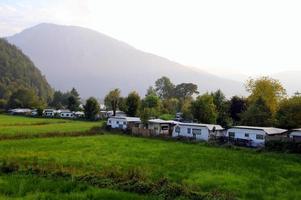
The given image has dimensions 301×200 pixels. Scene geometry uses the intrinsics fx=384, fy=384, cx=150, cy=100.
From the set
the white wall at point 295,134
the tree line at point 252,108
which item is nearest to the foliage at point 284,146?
the white wall at point 295,134

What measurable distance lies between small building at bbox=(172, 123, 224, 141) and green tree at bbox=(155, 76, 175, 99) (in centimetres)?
6604

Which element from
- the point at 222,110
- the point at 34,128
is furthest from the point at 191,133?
the point at 34,128

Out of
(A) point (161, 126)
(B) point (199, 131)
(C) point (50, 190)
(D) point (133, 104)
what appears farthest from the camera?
(D) point (133, 104)

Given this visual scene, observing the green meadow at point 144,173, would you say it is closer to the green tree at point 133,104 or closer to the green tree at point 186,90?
the green tree at point 133,104

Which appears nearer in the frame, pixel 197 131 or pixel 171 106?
pixel 197 131

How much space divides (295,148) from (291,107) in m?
11.9

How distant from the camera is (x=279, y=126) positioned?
4497cm

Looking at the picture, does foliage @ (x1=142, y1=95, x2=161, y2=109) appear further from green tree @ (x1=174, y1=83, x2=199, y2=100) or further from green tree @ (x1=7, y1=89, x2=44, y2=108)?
green tree @ (x1=7, y1=89, x2=44, y2=108)

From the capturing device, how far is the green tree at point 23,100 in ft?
355

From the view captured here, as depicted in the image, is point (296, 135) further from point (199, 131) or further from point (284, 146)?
point (199, 131)

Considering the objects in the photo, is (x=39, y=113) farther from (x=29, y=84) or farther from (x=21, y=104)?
(x=29, y=84)

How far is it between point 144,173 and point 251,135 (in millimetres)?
20364

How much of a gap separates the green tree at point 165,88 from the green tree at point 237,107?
52348mm

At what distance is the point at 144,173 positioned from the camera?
20.3 meters
